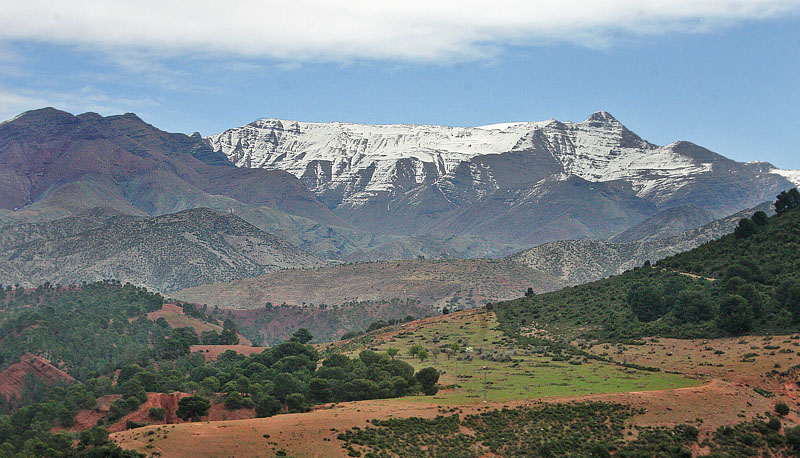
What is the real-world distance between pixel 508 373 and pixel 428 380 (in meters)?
9.54

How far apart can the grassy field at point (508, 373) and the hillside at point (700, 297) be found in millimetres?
11317

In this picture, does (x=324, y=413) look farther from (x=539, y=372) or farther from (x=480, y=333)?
(x=480, y=333)

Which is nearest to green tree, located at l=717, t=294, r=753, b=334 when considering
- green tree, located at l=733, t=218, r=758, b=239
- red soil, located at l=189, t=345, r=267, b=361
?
green tree, located at l=733, t=218, r=758, b=239

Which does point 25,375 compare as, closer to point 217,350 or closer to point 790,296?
point 217,350

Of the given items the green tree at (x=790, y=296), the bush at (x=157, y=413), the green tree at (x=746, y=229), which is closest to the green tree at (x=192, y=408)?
the bush at (x=157, y=413)

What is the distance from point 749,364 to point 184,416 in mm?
61194

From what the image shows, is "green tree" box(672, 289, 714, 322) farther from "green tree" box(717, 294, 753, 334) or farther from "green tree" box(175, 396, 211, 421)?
"green tree" box(175, 396, 211, 421)

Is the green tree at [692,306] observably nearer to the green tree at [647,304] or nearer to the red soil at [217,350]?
the green tree at [647,304]

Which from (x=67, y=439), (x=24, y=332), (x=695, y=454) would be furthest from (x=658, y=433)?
(x=24, y=332)

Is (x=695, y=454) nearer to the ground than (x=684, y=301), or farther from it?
nearer to the ground

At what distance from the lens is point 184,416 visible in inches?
3701

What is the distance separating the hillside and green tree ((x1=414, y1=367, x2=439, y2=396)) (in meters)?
30.6

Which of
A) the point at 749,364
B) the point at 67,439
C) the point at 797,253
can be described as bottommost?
the point at 67,439

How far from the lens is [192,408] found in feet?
306
